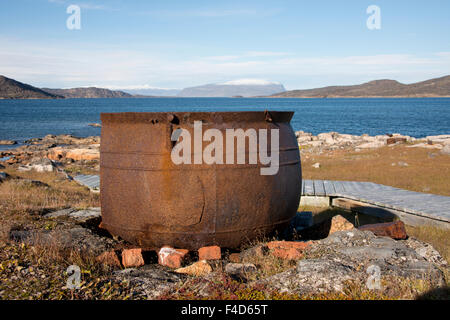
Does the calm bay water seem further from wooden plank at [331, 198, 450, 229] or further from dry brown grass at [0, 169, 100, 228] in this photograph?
wooden plank at [331, 198, 450, 229]

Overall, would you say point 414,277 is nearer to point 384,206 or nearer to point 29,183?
point 384,206

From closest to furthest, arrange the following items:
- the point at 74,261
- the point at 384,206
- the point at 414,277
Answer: the point at 414,277
the point at 74,261
the point at 384,206

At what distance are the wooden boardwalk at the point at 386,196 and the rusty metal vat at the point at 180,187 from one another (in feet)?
11.0

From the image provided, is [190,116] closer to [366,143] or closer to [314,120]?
[366,143]

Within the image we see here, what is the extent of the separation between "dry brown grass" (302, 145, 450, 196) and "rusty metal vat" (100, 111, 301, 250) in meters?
6.91

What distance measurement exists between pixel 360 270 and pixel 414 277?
1.52 feet

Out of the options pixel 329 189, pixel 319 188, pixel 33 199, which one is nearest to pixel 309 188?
pixel 319 188

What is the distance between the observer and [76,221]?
19.5ft

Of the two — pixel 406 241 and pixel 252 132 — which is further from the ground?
pixel 252 132

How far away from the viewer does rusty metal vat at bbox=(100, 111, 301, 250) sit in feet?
14.9

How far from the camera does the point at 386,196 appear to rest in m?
8.44

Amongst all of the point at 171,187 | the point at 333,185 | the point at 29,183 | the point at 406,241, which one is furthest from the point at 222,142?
the point at 29,183

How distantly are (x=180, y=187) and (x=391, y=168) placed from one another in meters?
11.1

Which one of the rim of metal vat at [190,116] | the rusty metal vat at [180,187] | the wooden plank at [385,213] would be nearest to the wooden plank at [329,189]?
the wooden plank at [385,213]
